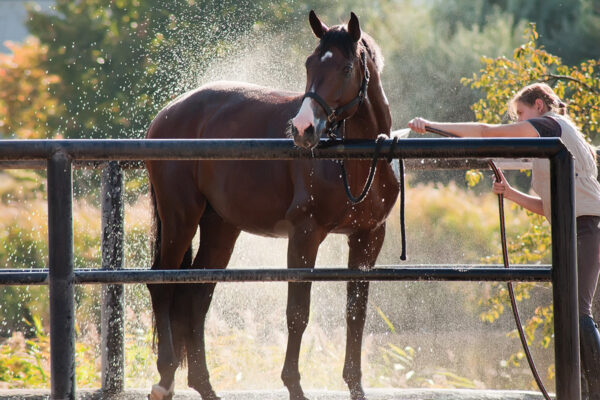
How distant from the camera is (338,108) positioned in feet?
10.6

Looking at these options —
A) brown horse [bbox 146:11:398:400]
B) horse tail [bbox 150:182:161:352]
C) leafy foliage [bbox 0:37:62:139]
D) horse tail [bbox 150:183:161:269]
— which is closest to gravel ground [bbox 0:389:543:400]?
brown horse [bbox 146:11:398:400]

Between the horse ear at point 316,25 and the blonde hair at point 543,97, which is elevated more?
the horse ear at point 316,25

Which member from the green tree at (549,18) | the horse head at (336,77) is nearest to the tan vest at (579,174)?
the horse head at (336,77)

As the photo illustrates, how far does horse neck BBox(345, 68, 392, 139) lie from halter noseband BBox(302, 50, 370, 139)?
68mm

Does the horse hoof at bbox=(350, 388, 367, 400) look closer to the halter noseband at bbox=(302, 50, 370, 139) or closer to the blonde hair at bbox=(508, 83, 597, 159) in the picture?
the halter noseband at bbox=(302, 50, 370, 139)

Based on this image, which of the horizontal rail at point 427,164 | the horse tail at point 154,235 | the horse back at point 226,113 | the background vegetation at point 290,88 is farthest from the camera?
the background vegetation at point 290,88

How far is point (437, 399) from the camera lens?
3537mm

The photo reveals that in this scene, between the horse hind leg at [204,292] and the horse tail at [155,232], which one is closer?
the horse hind leg at [204,292]

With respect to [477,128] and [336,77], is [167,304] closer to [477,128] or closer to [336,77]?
[336,77]

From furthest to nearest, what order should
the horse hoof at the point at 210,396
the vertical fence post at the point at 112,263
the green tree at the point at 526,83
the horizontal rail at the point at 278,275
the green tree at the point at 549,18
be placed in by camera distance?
the green tree at the point at 549,18
the green tree at the point at 526,83
the vertical fence post at the point at 112,263
the horse hoof at the point at 210,396
the horizontal rail at the point at 278,275

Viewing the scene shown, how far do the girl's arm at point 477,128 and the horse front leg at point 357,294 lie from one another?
0.87 m

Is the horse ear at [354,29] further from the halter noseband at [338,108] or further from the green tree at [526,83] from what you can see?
the green tree at [526,83]

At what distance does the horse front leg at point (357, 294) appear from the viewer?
358 cm

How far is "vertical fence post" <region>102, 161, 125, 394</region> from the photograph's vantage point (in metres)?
3.81
